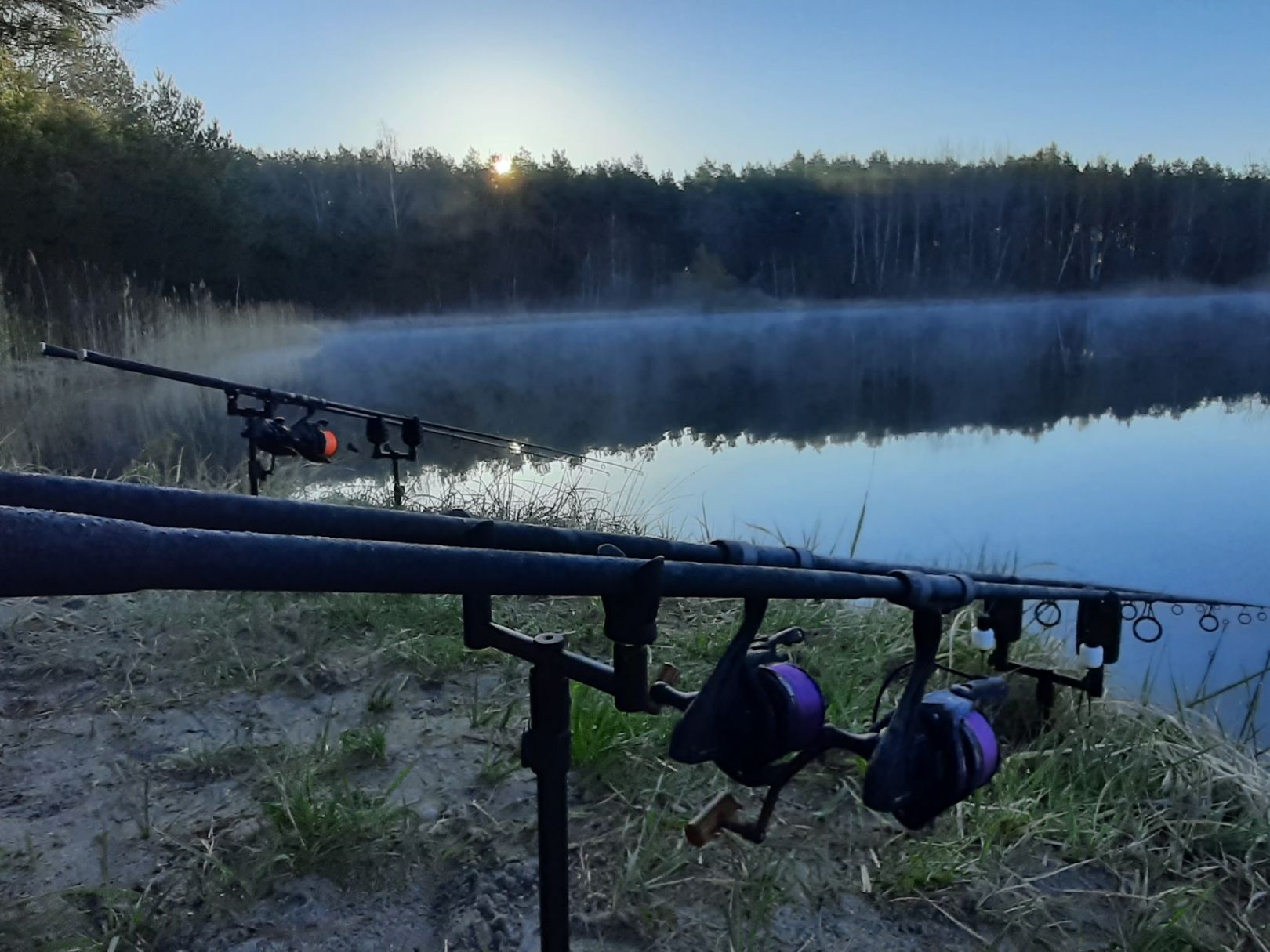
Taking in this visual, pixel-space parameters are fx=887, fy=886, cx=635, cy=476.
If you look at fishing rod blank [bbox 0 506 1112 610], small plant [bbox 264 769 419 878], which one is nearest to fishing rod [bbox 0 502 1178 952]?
fishing rod blank [bbox 0 506 1112 610]

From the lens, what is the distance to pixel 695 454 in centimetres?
632

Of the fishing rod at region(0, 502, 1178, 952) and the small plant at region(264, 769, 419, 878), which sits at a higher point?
the fishing rod at region(0, 502, 1178, 952)

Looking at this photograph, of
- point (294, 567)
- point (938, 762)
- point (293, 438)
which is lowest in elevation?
point (938, 762)

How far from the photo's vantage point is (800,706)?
833mm

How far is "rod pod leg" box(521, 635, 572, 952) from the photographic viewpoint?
2.39 feet

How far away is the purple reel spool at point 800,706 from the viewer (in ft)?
2.71

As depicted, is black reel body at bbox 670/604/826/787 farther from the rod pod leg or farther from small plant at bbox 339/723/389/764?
small plant at bbox 339/723/389/764

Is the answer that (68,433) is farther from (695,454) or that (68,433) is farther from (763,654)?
(763,654)

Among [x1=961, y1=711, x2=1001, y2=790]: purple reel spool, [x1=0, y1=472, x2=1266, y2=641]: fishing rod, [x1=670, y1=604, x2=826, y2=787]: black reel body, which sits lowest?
[x1=961, y1=711, x2=1001, y2=790]: purple reel spool

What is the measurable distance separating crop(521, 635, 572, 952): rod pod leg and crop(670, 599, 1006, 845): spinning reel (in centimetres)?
10

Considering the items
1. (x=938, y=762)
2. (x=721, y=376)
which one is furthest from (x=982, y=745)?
(x=721, y=376)

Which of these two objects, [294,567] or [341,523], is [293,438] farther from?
[294,567]

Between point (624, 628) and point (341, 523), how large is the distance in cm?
21

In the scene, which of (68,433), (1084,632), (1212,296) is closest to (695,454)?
(68,433)
